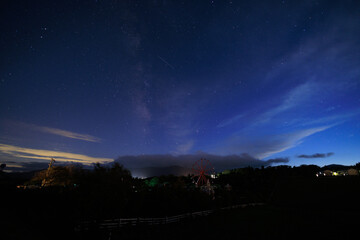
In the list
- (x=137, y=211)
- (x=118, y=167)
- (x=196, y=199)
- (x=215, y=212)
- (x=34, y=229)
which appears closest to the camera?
(x=34, y=229)

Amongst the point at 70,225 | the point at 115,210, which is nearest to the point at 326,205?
the point at 115,210

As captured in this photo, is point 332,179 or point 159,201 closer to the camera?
point 159,201

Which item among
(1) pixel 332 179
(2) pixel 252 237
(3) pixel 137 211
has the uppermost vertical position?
(1) pixel 332 179

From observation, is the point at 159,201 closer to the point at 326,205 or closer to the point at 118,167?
the point at 118,167

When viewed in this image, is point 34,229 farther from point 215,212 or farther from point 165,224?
point 215,212

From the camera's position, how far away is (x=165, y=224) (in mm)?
20812

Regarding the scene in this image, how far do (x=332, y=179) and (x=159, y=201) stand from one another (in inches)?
1776

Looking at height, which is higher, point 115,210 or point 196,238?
point 115,210

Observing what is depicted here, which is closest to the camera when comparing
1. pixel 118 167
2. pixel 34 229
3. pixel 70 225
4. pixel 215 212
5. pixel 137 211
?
pixel 70 225

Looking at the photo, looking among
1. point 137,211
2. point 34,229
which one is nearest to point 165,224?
point 137,211

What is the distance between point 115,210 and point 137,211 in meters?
3.99

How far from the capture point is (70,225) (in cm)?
1386

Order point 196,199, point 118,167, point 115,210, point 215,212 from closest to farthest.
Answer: point 115,210 < point 118,167 < point 196,199 < point 215,212

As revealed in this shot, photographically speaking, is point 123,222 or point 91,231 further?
point 123,222
